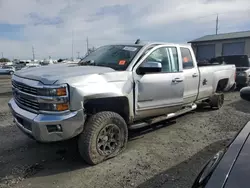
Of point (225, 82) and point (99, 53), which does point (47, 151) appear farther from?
point (225, 82)

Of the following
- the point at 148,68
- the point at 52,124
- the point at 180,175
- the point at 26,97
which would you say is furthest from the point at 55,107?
the point at 180,175

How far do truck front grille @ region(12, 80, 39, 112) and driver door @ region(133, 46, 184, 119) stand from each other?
1.68 m

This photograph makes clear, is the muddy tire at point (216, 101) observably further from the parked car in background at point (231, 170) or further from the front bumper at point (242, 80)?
the parked car in background at point (231, 170)

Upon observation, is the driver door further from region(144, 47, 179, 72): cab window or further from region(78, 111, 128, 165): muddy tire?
region(78, 111, 128, 165): muddy tire

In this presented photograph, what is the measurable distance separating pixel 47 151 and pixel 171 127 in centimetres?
289

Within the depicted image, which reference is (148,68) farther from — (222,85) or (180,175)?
(222,85)

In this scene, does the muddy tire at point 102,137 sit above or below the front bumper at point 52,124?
below

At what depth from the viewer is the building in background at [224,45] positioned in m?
30.9

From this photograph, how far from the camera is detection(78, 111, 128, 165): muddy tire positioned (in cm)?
362

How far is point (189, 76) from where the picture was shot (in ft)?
18.0

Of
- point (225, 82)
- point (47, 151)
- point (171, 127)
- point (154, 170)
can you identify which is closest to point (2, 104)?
point (47, 151)

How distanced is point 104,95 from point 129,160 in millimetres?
1196

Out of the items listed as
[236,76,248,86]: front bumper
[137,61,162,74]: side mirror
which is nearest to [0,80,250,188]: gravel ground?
[137,61,162,74]: side mirror

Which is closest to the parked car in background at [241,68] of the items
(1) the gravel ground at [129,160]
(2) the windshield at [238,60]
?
(2) the windshield at [238,60]
